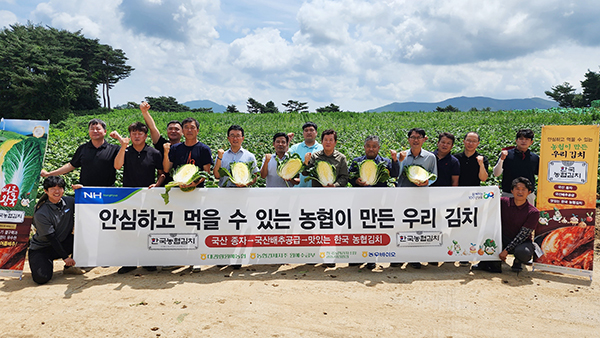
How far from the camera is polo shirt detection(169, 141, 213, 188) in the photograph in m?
4.98

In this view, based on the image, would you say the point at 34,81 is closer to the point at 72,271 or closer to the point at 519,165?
the point at 72,271

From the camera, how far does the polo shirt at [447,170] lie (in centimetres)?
519

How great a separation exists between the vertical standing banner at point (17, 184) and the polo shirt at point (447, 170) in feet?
18.5

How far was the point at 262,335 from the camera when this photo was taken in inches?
129

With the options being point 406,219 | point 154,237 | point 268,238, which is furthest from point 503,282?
point 154,237

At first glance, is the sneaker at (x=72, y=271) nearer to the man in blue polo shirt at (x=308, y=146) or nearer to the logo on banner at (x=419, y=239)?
the man in blue polo shirt at (x=308, y=146)

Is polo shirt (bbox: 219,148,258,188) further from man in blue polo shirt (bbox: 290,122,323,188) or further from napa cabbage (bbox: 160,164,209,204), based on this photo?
man in blue polo shirt (bbox: 290,122,323,188)

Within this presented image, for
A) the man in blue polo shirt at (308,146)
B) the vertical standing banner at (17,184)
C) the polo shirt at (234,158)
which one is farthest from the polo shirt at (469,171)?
the vertical standing banner at (17,184)

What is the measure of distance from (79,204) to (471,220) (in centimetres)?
538

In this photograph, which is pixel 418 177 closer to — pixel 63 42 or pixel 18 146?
pixel 18 146

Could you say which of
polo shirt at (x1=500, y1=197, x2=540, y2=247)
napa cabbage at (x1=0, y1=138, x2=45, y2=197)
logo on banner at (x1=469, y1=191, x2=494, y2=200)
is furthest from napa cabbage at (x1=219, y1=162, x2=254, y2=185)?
polo shirt at (x1=500, y1=197, x2=540, y2=247)

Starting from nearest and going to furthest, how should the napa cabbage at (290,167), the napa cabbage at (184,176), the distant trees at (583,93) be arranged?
1. the napa cabbage at (184,176)
2. the napa cabbage at (290,167)
3. the distant trees at (583,93)

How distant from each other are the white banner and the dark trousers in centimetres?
33

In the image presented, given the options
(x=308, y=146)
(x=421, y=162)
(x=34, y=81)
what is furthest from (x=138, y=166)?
(x=34, y=81)
